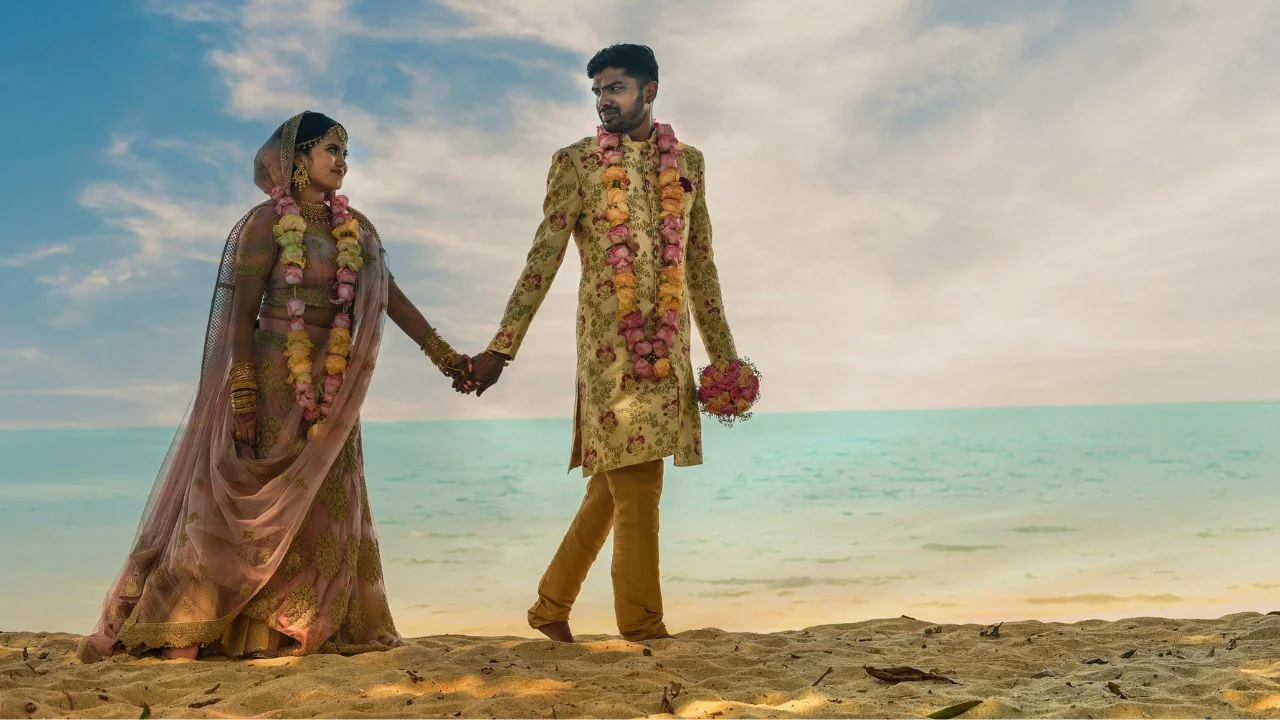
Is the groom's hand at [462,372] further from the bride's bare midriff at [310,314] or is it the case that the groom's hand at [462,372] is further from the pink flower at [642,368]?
the pink flower at [642,368]

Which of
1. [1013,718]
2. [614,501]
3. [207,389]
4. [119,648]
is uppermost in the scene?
[207,389]

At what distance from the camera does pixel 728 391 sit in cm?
594

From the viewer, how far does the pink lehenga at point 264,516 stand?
18.5 ft

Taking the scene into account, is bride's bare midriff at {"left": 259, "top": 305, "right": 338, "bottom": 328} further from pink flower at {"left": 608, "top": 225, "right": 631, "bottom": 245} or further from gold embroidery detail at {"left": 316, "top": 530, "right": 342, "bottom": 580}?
pink flower at {"left": 608, "top": 225, "right": 631, "bottom": 245}

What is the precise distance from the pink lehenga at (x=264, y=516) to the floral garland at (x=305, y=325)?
4 centimetres

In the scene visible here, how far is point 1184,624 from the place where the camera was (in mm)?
6496

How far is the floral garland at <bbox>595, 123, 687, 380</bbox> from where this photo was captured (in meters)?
5.71

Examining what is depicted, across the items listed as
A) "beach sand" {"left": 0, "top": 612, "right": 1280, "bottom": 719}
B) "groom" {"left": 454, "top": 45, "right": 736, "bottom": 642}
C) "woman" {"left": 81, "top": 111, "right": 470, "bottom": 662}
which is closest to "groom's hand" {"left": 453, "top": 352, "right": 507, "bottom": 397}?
"groom" {"left": 454, "top": 45, "right": 736, "bottom": 642}

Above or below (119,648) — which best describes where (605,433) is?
above

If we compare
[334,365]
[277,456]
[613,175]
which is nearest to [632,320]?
[613,175]

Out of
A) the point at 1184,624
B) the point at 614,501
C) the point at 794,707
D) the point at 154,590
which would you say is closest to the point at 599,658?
the point at 614,501

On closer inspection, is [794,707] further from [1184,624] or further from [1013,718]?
[1184,624]

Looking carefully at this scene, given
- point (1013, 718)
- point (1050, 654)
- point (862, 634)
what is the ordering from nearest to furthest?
point (1013, 718), point (1050, 654), point (862, 634)

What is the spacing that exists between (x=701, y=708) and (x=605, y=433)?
5.21ft
